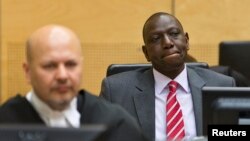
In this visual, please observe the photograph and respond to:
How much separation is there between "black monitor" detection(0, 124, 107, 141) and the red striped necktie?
132cm

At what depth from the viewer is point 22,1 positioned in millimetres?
5539

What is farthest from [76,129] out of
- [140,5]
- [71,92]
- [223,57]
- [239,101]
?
[140,5]

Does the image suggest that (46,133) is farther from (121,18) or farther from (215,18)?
(215,18)

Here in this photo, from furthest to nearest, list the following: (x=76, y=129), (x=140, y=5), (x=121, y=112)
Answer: (x=140, y=5) → (x=121, y=112) → (x=76, y=129)

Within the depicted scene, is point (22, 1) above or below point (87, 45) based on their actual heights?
above

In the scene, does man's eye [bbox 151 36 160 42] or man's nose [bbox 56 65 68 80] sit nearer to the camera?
man's nose [bbox 56 65 68 80]

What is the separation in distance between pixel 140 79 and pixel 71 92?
1174mm

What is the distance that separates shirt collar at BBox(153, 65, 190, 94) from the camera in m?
2.85

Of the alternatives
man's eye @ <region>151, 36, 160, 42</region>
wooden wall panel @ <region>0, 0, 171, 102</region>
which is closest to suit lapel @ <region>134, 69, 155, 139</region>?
man's eye @ <region>151, 36, 160, 42</region>

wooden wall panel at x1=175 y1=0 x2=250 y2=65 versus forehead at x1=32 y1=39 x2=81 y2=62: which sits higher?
forehead at x1=32 y1=39 x2=81 y2=62

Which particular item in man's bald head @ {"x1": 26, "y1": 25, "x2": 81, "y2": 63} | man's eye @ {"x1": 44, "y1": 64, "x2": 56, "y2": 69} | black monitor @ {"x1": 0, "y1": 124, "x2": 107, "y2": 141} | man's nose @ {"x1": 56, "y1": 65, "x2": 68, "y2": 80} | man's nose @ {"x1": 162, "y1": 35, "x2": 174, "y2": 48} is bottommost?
black monitor @ {"x1": 0, "y1": 124, "x2": 107, "y2": 141}

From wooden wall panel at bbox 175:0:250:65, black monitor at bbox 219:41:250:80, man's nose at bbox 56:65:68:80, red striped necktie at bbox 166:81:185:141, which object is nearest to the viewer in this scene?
man's nose at bbox 56:65:68:80

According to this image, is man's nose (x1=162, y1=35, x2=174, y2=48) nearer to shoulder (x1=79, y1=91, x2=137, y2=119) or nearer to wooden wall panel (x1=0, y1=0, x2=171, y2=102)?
shoulder (x1=79, y1=91, x2=137, y2=119)

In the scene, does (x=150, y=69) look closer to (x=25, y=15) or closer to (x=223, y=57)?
(x=223, y=57)
